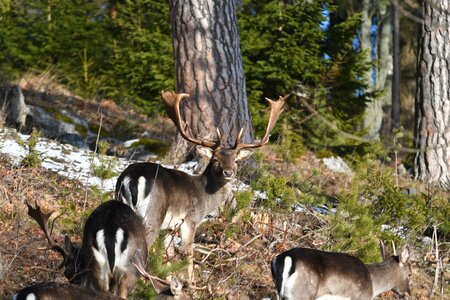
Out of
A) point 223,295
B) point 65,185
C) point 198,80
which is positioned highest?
point 198,80

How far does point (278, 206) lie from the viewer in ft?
30.3

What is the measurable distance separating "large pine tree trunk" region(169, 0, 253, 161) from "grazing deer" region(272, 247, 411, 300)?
3698 millimetres

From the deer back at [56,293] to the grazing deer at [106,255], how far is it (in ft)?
1.71

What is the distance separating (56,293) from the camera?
552 centimetres

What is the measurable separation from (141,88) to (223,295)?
387 inches

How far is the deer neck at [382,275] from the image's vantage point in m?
7.79

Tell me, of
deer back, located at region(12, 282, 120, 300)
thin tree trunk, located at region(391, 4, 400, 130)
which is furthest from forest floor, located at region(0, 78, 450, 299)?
thin tree trunk, located at region(391, 4, 400, 130)

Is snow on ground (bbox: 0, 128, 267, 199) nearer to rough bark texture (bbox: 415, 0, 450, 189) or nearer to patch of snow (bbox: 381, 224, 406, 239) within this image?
patch of snow (bbox: 381, 224, 406, 239)

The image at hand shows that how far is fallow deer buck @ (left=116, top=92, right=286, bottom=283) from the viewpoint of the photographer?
A: 24.8 feet

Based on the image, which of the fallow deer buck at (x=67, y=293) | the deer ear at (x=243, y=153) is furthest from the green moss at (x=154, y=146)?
the fallow deer buck at (x=67, y=293)

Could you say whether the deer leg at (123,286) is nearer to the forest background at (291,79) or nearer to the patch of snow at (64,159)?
the forest background at (291,79)

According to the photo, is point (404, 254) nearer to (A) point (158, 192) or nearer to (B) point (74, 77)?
(A) point (158, 192)

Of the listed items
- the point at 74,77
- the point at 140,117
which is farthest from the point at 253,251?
the point at 74,77

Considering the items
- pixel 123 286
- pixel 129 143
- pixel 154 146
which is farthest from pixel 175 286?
pixel 129 143
